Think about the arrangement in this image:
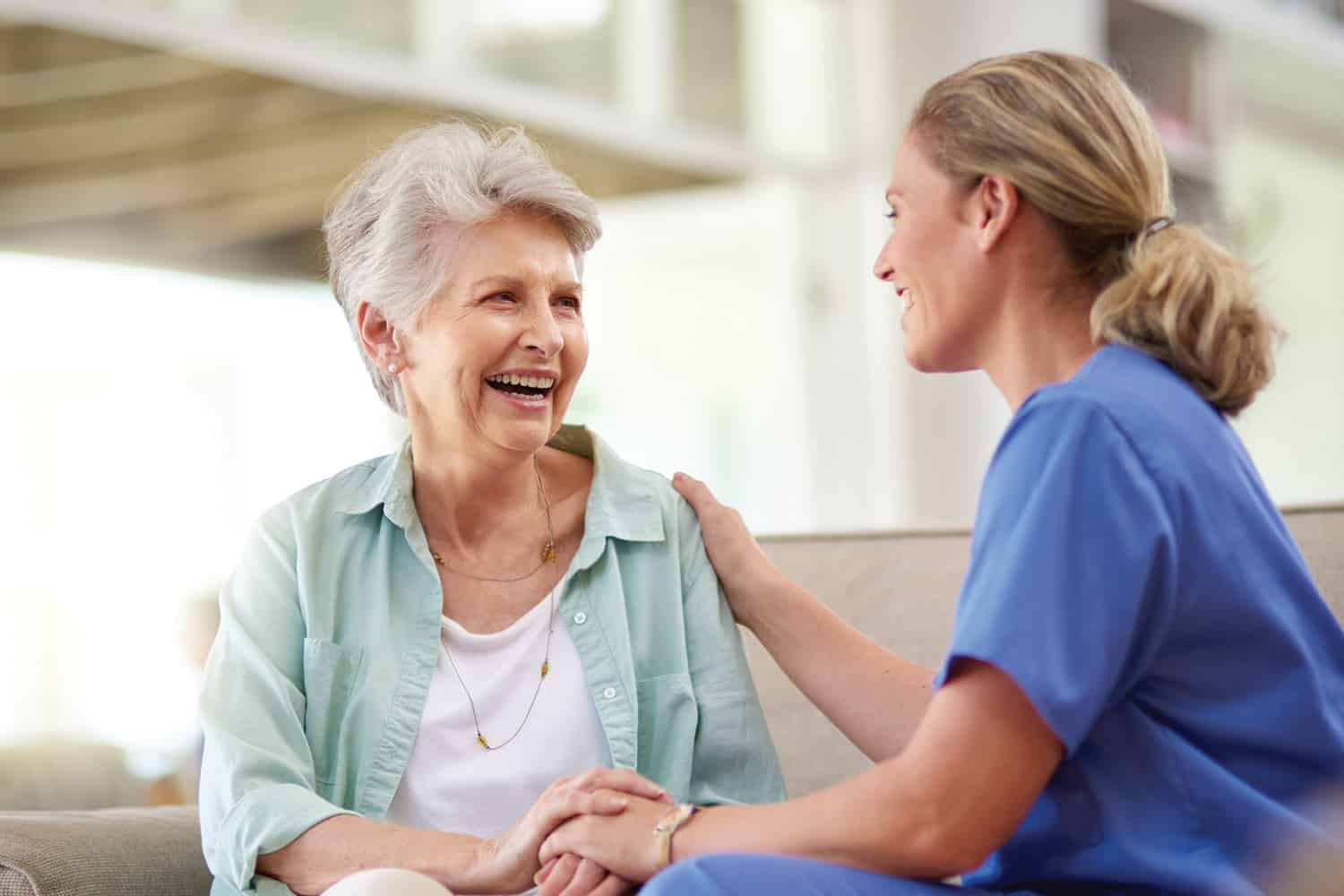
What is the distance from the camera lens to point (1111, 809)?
46.7 inches

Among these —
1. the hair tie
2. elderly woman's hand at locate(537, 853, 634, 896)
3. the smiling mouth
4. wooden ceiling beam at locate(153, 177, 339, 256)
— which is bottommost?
elderly woman's hand at locate(537, 853, 634, 896)

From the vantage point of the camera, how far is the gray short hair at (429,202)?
176cm

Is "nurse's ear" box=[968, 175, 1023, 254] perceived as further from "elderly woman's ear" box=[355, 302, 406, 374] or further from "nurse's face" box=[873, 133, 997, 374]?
"elderly woman's ear" box=[355, 302, 406, 374]

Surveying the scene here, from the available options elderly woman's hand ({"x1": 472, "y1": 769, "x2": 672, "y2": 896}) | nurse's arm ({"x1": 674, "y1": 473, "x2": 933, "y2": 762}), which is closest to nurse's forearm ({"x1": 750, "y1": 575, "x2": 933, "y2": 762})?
nurse's arm ({"x1": 674, "y1": 473, "x2": 933, "y2": 762})

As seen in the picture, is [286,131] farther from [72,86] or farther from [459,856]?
[459,856]

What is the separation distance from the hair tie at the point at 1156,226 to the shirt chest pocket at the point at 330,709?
0.92 meters

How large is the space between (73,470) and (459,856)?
313 centimetres

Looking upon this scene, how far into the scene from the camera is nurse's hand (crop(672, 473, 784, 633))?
5.80ft

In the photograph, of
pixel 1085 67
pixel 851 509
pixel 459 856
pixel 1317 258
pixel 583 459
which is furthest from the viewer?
pixel 1317 258

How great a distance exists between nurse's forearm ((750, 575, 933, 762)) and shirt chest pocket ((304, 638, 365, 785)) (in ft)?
1.48

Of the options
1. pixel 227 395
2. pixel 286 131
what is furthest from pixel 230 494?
pixel 286 131

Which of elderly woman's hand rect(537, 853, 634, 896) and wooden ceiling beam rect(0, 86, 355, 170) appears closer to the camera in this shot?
elderly woman's hand rect(537, 853, 634, 896)

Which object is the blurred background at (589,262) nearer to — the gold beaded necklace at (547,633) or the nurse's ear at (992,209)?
the gold beaded necklace at (547,633)

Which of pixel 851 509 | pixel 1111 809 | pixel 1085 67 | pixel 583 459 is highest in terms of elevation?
pixel 1085 67
